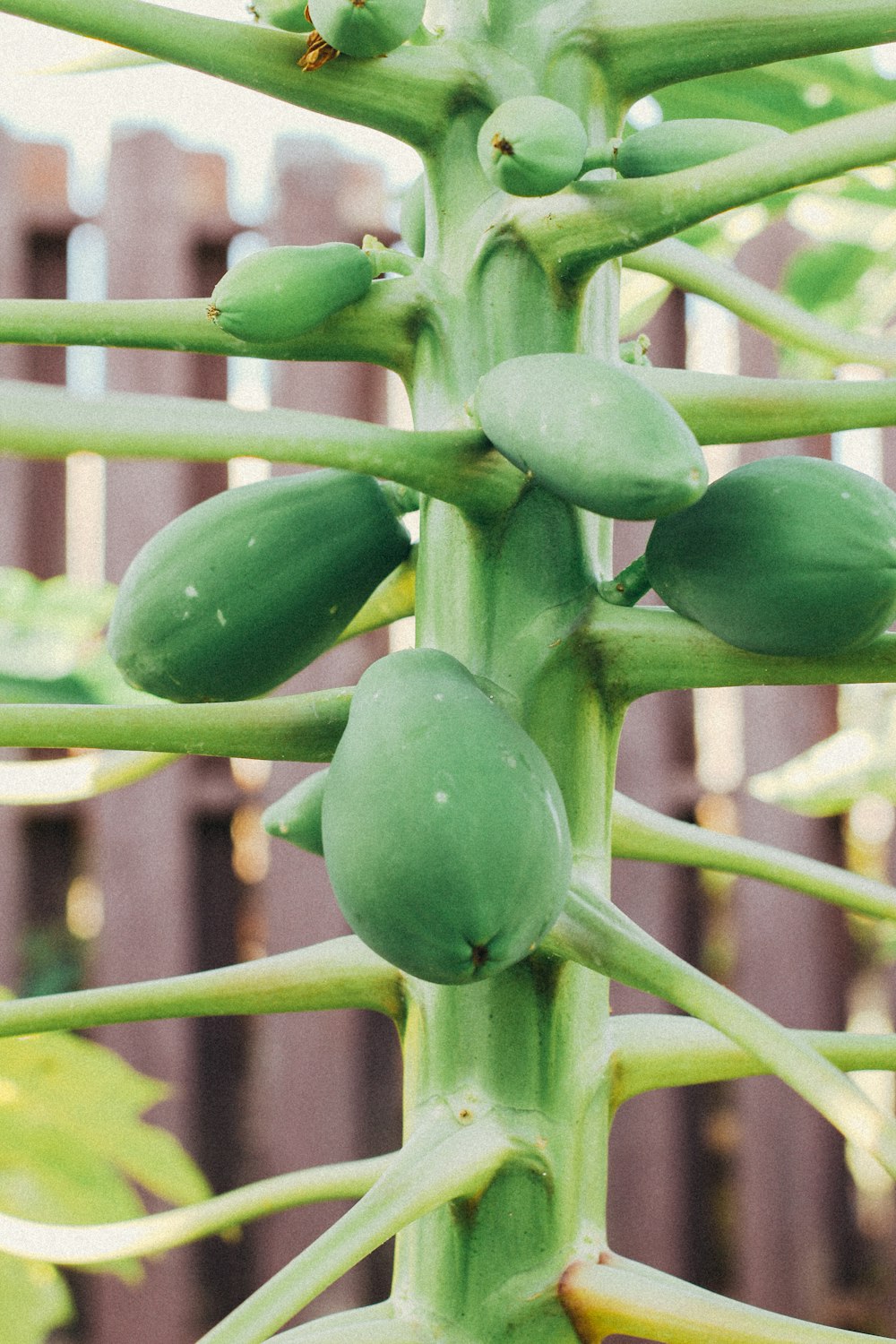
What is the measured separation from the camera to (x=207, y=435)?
0.33 m

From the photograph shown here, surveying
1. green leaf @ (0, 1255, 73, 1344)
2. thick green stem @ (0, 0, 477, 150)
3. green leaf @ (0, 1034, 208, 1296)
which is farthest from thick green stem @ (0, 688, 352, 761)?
green leaf @ (0, 1034, 208, 1296)

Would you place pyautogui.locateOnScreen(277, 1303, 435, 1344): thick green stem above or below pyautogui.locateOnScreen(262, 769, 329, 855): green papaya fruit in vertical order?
below

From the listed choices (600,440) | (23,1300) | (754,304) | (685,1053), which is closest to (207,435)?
(600,440)

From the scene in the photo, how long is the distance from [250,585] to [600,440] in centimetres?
18

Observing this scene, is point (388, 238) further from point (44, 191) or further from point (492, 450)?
point (492, 450)

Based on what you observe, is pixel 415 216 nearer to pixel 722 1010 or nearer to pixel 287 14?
pixel 287 14

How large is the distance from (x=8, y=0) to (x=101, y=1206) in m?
1.00

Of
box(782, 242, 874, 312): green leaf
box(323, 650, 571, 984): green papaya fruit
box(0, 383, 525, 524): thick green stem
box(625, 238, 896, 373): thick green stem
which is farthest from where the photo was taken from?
box(782, 242, 874, 312): green leaf

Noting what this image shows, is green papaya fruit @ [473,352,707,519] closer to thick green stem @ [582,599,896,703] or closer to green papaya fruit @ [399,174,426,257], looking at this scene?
thick green stem @ [582,599,896,703]

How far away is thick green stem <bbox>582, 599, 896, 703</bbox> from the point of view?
1.47 ft

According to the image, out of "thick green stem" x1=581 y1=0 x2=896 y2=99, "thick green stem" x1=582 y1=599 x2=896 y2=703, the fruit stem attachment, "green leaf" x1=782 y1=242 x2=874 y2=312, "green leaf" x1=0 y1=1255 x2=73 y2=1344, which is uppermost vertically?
"green leaf" x1=782 y1=242 x2=874 y2=312

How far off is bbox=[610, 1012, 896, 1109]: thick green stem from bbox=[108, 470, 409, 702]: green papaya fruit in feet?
0.66

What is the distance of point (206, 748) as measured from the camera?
0.46m

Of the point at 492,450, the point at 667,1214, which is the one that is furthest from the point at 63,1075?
the point at 667,1214
